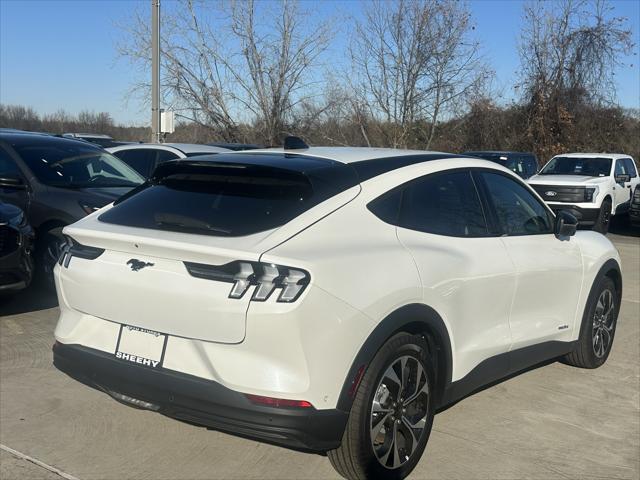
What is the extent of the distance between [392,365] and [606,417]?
214cm

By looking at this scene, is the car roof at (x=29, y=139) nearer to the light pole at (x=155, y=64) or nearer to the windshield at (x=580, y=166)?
the light pole at (x=155, y=64)

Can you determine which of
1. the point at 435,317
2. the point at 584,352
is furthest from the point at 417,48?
the point at 435,317

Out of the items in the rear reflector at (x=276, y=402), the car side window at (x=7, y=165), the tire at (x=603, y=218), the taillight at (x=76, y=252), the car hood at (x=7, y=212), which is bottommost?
the tire at (x=603, y=218)

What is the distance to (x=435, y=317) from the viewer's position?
3.83 meters

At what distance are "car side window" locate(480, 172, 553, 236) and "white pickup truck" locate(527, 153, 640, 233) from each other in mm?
10472

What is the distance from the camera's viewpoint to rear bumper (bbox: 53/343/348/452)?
124 inches

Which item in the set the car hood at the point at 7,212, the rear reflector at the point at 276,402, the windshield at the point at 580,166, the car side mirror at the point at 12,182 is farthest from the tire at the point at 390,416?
the windshield at the point at 580,166

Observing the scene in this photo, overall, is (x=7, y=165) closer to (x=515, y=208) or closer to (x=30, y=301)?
(x=30, y=301)

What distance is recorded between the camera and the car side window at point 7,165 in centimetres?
812

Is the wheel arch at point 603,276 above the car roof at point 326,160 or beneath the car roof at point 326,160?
beneath

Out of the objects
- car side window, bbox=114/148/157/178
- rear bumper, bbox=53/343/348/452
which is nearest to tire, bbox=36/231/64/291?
car side window, bbox=114/148/157/178

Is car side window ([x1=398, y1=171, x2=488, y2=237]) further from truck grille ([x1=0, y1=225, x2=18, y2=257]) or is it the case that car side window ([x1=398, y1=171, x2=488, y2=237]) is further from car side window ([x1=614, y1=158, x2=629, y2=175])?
car side window ([x1=614, y1=158, x2=629, y2=175])

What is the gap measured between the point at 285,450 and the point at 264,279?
141 centimetres

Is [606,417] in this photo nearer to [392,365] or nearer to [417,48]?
[392,365]
